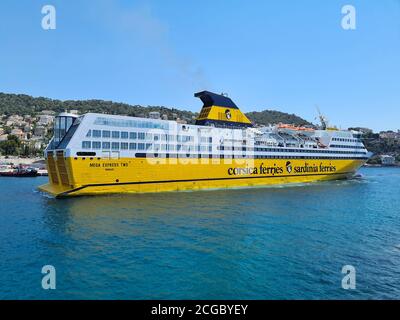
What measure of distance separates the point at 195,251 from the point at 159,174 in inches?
981

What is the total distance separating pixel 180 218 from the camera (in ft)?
85.8

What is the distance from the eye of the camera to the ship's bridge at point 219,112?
53.6 metres

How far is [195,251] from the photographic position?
17859mm

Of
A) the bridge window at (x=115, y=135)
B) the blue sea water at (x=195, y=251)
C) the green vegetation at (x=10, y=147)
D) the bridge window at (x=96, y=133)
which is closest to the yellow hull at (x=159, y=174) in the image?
the bridge window at (x=96, y=133)

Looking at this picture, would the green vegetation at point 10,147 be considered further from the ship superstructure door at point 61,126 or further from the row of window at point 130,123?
the row of window at point 130,123

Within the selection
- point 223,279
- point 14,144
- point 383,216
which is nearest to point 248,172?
point 383,216

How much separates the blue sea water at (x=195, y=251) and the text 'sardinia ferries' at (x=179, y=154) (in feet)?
22.2

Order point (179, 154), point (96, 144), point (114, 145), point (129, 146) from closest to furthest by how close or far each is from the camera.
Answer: point (96, 144) → point (114, 145) → point (129, 146) → point (179, 154)

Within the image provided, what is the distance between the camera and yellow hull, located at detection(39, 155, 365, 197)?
36.5 metres

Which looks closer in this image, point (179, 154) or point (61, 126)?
point (61, 126)

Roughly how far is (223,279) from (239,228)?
9215mm

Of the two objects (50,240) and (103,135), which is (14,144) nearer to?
(103,135)

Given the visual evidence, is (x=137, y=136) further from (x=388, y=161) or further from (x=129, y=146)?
(x=388, y=161)

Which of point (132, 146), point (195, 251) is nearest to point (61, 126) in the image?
point (132, 146)
